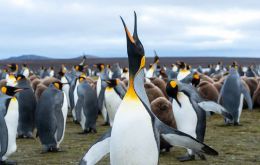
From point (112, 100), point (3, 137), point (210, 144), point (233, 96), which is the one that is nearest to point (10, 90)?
point (3, 137)

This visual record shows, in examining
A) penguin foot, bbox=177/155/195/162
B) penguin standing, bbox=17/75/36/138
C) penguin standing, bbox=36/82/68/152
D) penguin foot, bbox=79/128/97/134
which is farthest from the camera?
penguin foot, bbox=79/128/97/134

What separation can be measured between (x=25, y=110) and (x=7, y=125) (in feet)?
8.28

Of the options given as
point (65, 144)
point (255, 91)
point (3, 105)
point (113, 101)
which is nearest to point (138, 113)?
point (3, 105)

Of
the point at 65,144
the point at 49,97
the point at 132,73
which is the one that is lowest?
the point at 65,144

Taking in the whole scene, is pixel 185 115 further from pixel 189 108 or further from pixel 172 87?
pixel 172 87

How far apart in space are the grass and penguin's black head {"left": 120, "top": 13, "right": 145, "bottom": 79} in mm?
2317

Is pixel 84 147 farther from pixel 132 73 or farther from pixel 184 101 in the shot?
pixel 132 73

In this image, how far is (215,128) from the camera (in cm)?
880

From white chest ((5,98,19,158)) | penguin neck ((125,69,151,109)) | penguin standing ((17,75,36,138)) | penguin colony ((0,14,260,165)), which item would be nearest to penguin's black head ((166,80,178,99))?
penguin colony ((0,14,260,165))

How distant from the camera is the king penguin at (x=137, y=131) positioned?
11.8ft

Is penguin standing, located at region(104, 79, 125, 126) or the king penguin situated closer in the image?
the king penguin

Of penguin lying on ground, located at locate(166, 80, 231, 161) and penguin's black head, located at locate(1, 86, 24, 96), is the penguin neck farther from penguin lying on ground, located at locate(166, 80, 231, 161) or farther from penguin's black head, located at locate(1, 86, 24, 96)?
penguin's black head, located at locate(1, 86, 24, 96)

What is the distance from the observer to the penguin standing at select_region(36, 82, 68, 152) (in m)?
6.89

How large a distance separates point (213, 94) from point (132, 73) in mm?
7072
